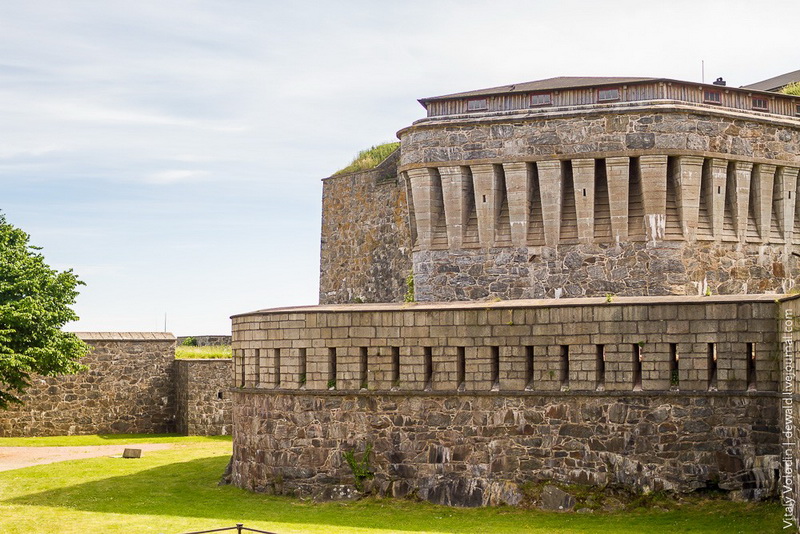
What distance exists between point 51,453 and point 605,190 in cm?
1593

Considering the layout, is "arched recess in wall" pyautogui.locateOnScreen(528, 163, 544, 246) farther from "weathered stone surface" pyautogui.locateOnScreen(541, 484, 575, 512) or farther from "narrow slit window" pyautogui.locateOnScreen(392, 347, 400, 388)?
"weathered stone surface" pyautogui.locateOnScreen(541, 484, 575, 512)

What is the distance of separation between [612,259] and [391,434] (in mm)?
8012

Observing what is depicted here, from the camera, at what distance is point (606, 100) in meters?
26.2

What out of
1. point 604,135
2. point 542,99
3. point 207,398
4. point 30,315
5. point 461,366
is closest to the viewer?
point 461,366

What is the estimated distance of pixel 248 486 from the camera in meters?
22.2

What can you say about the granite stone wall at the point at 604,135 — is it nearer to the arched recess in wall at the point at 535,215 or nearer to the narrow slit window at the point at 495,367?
the arched recess in wall at the point at 535,215

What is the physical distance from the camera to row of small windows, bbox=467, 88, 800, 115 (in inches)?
1029

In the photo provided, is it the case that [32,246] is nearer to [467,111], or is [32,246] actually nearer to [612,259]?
[467,111]

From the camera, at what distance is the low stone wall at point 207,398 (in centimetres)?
3528

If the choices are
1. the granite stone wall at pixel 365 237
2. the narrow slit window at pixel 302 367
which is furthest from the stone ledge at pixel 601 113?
the narrow slit window at pixel 302 367

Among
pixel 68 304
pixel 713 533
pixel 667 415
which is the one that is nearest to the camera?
pixel 713 533

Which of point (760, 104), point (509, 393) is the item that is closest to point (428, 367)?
point (509, 393)

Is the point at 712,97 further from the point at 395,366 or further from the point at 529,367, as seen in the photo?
the point at 395,366

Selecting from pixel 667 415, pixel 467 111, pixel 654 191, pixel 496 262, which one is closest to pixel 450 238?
pixel 496 262
